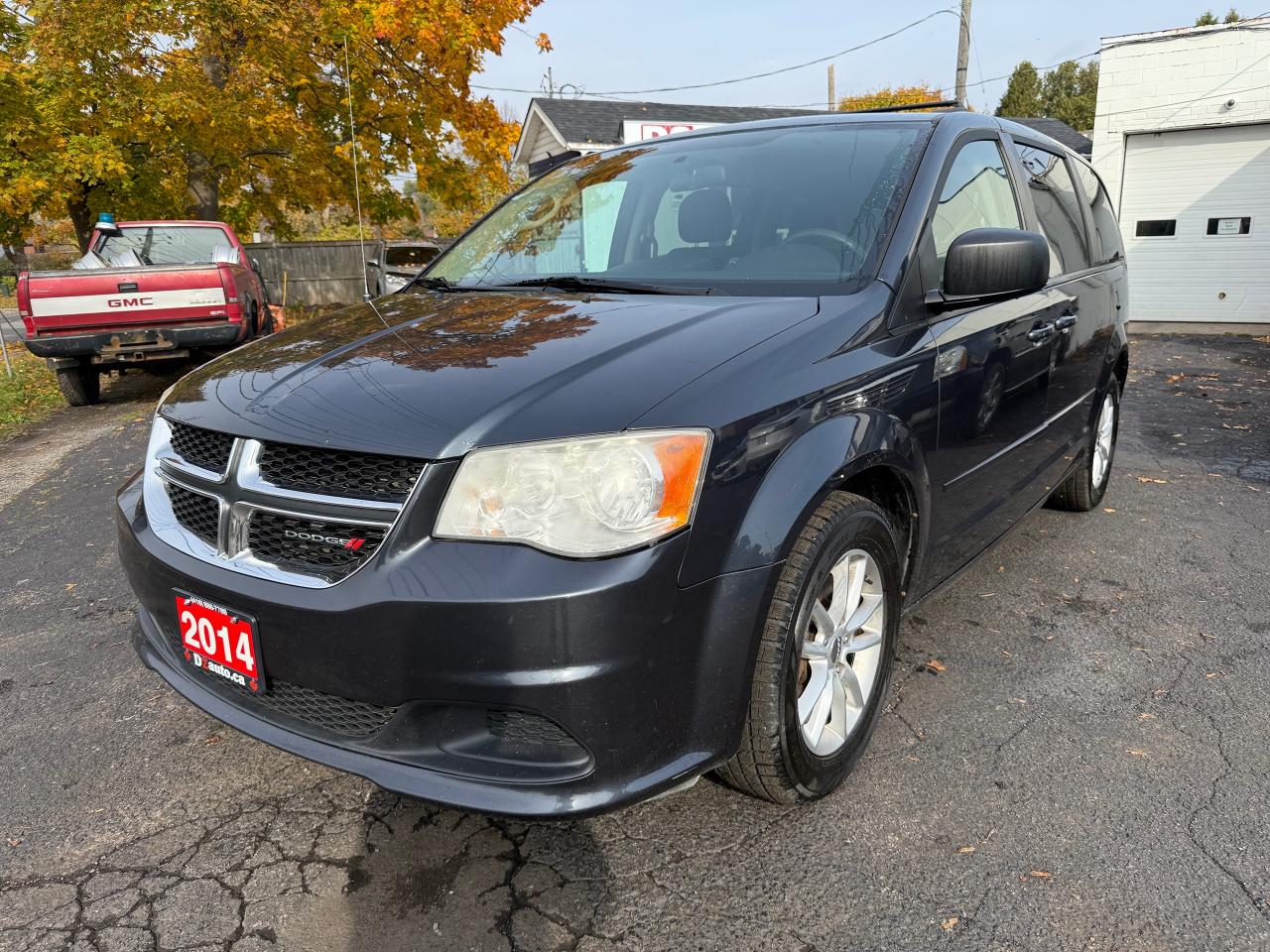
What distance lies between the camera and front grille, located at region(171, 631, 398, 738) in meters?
1.92

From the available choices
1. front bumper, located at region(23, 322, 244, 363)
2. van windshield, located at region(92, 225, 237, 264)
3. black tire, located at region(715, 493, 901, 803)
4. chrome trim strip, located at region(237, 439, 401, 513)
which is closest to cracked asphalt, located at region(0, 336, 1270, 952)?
black tire, located at region(715, 493, 901, 803)

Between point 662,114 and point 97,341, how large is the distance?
1432 centimetres

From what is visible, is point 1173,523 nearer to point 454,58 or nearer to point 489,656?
point 489,656

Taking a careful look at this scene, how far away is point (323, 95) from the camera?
14.3 metres

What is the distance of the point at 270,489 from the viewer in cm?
196

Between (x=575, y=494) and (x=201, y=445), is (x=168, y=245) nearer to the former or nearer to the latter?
(x=201, y=445)

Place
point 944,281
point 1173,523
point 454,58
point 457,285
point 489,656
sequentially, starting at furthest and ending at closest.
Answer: point 454,58 → point 1173,523 → point 457,285 → point 944,281 → point 489,656

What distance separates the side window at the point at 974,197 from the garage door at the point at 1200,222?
43.3ft

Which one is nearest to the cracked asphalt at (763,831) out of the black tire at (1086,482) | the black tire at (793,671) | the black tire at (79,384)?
the black tire at (793,671)

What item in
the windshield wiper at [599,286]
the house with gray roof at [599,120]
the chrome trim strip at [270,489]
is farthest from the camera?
the house with gray roof at [599,120]

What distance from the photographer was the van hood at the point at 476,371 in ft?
6.03

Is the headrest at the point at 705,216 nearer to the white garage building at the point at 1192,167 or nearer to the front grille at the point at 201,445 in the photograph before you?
the front grille at the point at 201,445

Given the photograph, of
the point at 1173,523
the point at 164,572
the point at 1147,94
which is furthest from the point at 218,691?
the point at 1147,94

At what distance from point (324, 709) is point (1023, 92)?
2274 inches
